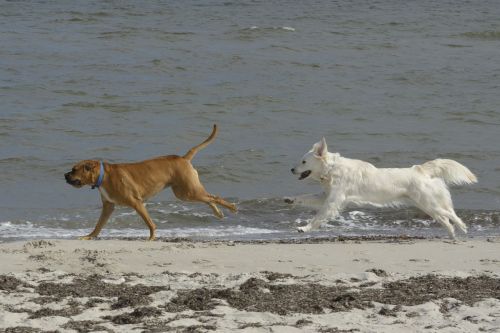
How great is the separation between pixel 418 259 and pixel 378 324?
217 centimetres

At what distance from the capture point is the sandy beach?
6137mm

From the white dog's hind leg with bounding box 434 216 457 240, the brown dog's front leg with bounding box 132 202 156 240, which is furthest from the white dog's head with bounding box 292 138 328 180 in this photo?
the brown dog's front leg with bounding box 132 202 156 240

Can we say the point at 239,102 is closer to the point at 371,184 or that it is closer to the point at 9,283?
the point at 371,184

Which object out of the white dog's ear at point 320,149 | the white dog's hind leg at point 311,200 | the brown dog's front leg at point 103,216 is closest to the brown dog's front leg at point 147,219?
the brown dog's front leg at point 103,216

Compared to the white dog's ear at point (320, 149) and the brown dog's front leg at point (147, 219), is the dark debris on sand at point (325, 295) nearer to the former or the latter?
the brown dog's front leg at point (147, 219)

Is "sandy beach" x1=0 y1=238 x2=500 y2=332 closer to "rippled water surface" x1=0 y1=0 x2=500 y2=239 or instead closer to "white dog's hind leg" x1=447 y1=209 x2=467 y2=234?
"white dog's hind leg" x1=447 y1=209 x2=467 y2=234

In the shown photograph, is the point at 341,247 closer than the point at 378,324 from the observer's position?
No

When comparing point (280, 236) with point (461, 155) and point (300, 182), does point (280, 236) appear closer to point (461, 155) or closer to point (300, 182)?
point (300, 182)

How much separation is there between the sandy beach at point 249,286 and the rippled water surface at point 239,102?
95.4 inches

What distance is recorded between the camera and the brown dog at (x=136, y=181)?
921 cm

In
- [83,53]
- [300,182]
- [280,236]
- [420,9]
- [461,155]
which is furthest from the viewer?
[420,9]

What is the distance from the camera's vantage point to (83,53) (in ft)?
78.2

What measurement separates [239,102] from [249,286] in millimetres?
12258

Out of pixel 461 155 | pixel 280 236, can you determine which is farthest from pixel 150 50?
pixel 280 236
